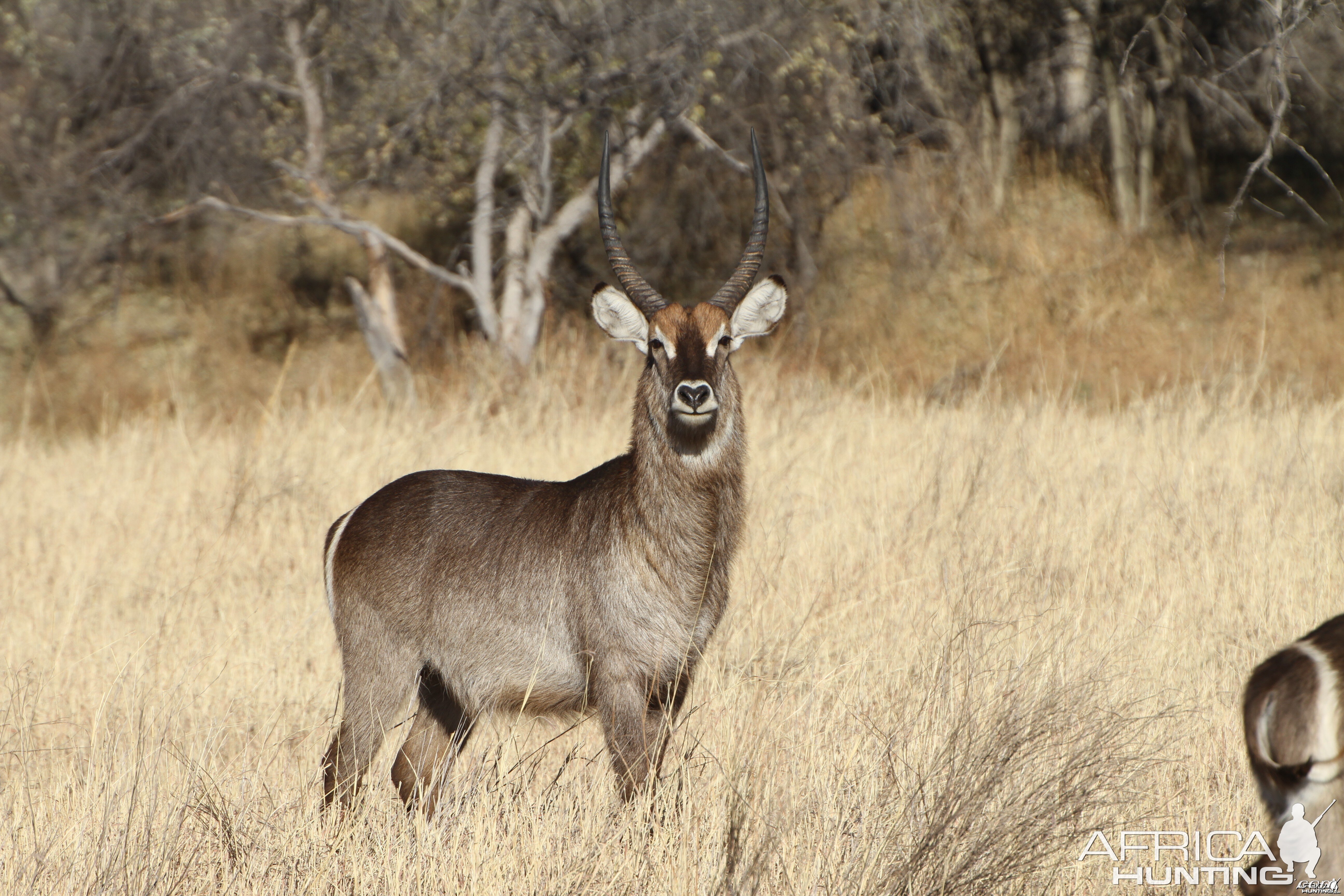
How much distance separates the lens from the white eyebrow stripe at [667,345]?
3.88 m

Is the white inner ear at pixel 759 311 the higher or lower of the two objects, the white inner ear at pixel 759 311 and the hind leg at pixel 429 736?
the higher

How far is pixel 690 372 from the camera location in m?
3.74

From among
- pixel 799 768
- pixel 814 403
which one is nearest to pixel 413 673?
pixel 799 768

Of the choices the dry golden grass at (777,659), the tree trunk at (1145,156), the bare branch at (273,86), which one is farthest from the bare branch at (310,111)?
the tree trunk at (1145,156)

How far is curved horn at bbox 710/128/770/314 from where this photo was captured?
4164mm

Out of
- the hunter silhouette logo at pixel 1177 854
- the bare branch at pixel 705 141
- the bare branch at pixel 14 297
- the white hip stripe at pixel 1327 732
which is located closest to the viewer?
the white hip stripe at pixel 1327 732

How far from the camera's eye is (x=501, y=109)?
10.9m

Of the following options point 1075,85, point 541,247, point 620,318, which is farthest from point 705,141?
point 620,318

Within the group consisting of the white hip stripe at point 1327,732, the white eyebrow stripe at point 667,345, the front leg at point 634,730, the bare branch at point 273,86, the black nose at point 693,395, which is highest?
the bare branch at point 273,86

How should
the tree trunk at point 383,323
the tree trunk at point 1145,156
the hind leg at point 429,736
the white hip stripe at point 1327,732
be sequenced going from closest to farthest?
the white hip stripe at point 1327,732 → the hind leg at point 429,736 → the tree trunk at point 383,323 → the tree trunk at point 1145,156

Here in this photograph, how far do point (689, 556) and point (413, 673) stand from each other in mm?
879

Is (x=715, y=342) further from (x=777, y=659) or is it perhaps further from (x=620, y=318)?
(x=777, y=659)

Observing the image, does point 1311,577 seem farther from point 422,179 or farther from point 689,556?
point 422,179

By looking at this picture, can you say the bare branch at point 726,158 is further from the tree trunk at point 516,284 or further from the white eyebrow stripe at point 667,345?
the white eyebrow stripe at point 667,345
